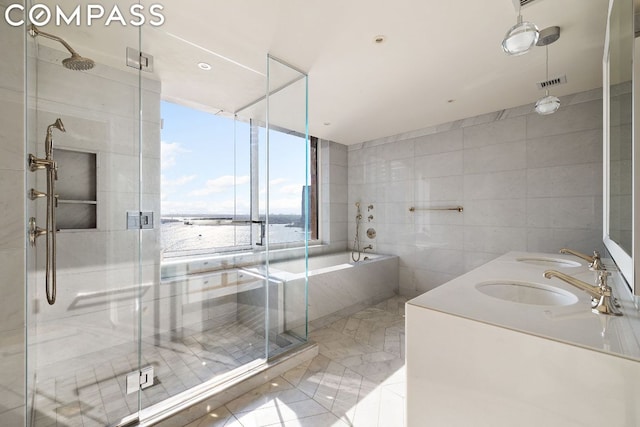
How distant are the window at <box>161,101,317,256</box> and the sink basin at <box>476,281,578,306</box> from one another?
65.2 inches

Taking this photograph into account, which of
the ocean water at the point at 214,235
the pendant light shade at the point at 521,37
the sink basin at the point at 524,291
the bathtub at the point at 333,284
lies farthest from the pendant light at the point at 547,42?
the bathtub at the point at 333,284

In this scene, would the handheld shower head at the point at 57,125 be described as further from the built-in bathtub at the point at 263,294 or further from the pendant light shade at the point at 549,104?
the pendant light shade at the point at 549,104

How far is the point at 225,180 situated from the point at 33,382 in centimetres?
220

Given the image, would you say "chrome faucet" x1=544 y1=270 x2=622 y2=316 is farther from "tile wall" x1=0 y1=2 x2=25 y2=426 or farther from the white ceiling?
"tile wall" x1=0 y1=2 x2=25 y2=426

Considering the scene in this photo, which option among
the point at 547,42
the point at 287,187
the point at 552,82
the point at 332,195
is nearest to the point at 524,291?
the point at 547,42

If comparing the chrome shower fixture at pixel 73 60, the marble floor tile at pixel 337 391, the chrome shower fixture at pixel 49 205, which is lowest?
the marble floor tile at pixel 337 391

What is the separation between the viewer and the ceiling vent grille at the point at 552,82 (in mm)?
2434

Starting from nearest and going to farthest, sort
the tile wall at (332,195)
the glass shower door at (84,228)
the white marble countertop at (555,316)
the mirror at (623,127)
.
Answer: the white marble countertop at (555,316), the mirror at (623,127), the glass shower door at (84,228), the tile wall at (332,195)

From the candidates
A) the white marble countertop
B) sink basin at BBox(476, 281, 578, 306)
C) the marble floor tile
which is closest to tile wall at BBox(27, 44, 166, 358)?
the marble floor tile

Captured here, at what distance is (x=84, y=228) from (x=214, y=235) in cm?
128

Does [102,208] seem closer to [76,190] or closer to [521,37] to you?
[76,190]

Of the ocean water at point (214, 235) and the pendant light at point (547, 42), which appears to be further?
the ocean water at point (214, 235)

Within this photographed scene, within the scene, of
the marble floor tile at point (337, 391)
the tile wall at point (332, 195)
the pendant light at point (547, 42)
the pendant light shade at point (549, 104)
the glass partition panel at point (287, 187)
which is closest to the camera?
the marble floor tile at point (337, 391)

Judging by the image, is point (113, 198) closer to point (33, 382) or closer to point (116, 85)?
point (116, 85)
